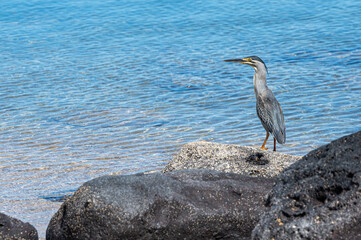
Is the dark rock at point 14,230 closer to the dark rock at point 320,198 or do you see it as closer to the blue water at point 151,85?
the blue water at point 151,85

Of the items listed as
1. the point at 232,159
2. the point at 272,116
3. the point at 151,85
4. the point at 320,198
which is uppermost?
the point at 320,198

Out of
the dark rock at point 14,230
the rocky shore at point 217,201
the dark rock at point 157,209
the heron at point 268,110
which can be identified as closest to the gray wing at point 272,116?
the heron at point 268,110

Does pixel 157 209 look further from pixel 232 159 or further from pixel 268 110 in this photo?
pixel 268 110

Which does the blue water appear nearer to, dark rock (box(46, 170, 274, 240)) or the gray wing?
the gray wing

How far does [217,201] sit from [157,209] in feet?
1.41

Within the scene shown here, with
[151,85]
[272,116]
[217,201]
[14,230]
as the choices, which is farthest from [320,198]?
[151,85]

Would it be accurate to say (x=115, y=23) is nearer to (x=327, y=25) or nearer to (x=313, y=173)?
(x=327, y=25)

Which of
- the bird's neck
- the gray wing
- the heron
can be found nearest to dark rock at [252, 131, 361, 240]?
the heron

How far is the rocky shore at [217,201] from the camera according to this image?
2.81m

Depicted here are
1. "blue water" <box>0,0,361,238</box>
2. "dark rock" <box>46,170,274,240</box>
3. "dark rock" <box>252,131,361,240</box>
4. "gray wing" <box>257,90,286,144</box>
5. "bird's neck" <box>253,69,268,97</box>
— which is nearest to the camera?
"dark rock" <box>252,131,361,240</box>

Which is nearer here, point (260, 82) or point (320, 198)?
point (320, 198)

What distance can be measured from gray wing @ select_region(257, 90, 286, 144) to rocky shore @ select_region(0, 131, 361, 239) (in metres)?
1.38

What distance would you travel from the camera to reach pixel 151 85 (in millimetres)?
10891

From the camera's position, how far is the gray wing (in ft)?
19.7
